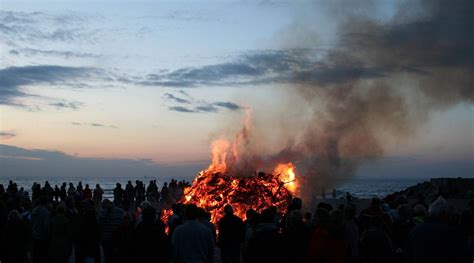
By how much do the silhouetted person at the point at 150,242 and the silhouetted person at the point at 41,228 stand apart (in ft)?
16.8

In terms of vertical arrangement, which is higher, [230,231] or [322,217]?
[322,217]

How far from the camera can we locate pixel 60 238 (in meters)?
11.8

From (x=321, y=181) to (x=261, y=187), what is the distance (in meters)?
6.83

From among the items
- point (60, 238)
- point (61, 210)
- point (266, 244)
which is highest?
point (61, 210)

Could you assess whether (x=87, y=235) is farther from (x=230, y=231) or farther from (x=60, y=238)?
(x=230, y=231)

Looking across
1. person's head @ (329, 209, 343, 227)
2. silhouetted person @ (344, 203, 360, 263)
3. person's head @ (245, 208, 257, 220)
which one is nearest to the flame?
person's head @ (245, 208, 257, 220)

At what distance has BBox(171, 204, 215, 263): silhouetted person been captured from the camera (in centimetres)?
832

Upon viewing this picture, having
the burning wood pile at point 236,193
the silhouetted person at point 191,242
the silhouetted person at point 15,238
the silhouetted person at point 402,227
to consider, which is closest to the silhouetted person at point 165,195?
the burning wood pile at point 236,193

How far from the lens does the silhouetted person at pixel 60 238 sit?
1166 cm

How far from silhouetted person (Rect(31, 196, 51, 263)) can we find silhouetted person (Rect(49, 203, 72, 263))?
1.07 meters

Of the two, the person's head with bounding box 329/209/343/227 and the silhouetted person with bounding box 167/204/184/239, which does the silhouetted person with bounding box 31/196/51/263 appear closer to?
the silhouetted person with bounding box 167/204/184/239

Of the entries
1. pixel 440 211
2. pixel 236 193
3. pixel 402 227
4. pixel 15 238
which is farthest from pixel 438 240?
pixel 236 193

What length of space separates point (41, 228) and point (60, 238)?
4.15ft

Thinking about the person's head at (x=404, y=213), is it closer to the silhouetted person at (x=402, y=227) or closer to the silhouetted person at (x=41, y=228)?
the silhouetted person at (x=402, y=227)
